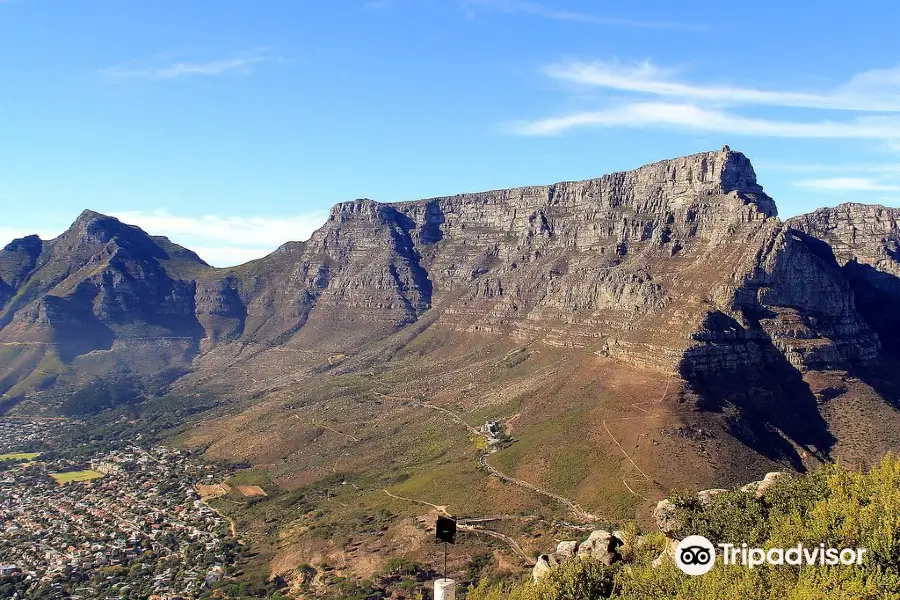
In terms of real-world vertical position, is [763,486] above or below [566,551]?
above

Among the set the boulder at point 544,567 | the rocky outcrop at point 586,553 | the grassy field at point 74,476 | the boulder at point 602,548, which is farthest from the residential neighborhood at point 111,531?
the boulder at point 602,548

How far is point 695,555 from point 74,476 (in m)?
182

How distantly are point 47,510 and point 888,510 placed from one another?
162883 mm

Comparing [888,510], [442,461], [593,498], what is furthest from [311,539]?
[888,510]

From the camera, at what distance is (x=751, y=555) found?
46.7m

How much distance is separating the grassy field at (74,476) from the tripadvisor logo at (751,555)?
174129mm

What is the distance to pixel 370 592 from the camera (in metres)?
90.1

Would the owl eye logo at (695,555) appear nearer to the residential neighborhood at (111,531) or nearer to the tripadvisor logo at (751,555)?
the tripadvisor logo at (751,555)

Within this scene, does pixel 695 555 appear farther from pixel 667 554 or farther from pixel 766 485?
pixel 766 485

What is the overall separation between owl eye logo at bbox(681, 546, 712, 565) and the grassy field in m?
174

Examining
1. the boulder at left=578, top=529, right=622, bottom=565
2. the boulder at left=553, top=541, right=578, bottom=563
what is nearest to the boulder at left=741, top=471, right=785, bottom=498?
the boulder at left=578, top=529, right=622, bottom=565

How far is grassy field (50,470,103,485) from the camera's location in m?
179

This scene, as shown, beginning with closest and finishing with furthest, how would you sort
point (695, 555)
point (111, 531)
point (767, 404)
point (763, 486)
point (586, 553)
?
point (695, 555) → point (586, 553) → point (763, 486) → point (111, 531) → point (767, 404)

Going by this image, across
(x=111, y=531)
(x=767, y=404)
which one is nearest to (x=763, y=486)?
(x=767, y=404)
